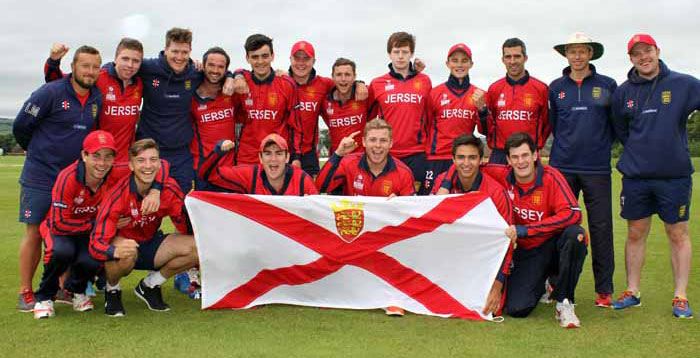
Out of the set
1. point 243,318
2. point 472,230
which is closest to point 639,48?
point 472,230

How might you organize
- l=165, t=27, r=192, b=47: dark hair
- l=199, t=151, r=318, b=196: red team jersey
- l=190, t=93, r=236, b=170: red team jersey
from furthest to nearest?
l=190, t=93, r=236, b=170: red team jersey → l=165, t=27, r=192, b=47: dark hair → l=199, t=151, r=318, b=196: red team jersey

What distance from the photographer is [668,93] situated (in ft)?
17.6

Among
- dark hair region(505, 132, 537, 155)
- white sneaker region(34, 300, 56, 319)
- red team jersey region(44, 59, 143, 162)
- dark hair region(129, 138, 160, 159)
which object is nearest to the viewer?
white sneaker region(34, 300, 56, 319)

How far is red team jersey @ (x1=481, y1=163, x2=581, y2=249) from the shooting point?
5.23m

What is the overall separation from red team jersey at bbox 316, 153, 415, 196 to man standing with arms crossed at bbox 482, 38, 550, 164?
55.4 inches

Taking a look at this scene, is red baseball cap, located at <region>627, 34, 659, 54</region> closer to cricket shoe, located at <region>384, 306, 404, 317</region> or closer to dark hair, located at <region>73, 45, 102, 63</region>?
cricket shoe, located at <region>384, 306, 404, 317</region>

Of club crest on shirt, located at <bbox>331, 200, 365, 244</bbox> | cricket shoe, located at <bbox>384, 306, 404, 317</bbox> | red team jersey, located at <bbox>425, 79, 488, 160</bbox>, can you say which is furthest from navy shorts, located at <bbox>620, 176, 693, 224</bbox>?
club crest on shirt, located at <bbox>331, 200, 365, 244</bbox>

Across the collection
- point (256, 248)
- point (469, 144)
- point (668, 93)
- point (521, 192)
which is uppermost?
point (668, 93)

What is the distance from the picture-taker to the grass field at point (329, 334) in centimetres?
415

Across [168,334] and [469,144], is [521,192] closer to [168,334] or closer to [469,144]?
[469,144]

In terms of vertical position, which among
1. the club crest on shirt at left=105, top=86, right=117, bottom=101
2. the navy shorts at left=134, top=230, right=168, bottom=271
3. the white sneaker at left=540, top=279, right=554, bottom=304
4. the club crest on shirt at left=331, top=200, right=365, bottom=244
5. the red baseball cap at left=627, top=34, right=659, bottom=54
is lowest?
the white sneaker at left=540, top=279, right=554, bottom=304

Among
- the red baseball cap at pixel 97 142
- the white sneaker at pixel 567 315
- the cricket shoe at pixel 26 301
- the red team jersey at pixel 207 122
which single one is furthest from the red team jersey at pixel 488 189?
the cricket shoe at pixel 26 301

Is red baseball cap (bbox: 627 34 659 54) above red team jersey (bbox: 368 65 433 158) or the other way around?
above

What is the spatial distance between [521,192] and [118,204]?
3641 millimetres
